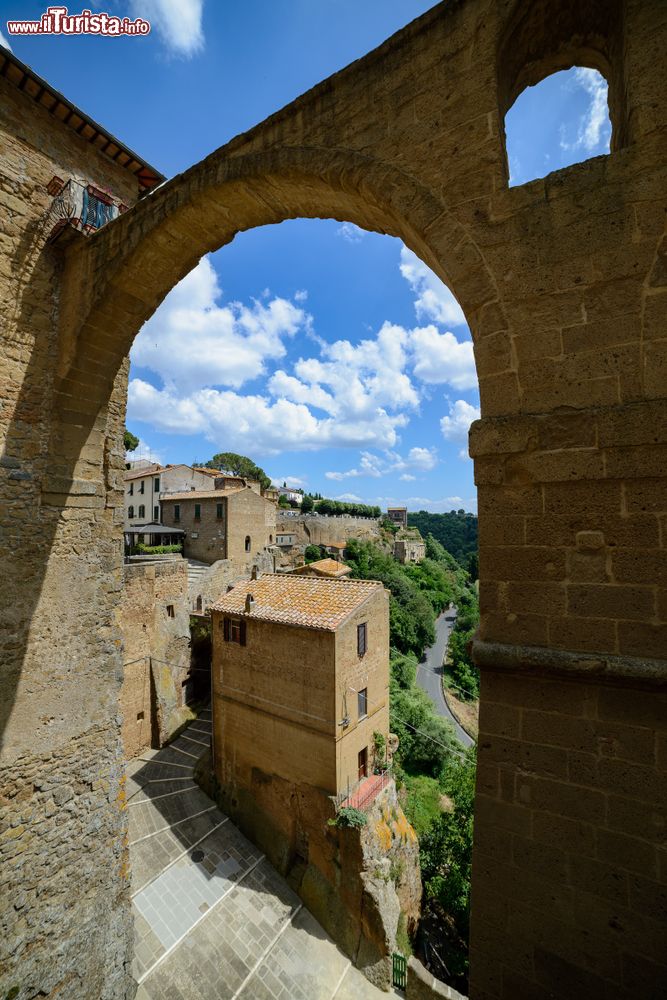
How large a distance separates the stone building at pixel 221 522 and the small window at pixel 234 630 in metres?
11.0

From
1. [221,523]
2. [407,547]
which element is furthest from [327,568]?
[407,547]

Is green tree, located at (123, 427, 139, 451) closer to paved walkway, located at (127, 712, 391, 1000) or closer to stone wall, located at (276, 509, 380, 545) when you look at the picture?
stone wall, located at (276, 509, 380, 545)

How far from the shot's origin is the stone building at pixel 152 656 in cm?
1342

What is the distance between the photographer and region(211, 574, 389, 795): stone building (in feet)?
32.7

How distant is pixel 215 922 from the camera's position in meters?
8.69

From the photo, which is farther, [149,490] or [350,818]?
[149,490]

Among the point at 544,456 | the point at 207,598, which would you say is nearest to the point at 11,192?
the point at 544,456

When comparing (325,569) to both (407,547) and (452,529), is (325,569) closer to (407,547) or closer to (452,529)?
(407,547)

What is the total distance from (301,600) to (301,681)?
2105mm

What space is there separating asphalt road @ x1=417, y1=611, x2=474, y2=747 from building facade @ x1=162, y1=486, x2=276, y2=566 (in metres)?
13.8

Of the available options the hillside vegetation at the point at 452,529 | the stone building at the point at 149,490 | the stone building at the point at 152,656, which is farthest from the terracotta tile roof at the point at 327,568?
the hillside vegetation at the point at 452,529

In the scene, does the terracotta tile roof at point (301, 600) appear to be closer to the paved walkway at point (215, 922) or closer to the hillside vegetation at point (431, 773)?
the hillside vegetation at point (431, 773)

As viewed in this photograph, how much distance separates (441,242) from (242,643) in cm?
1108

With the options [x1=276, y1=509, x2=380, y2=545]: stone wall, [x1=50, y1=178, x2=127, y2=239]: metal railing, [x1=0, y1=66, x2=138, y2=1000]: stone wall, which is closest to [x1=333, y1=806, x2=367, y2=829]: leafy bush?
[x1=0, y1=66, x2=138, y2=1000]: stone wall
